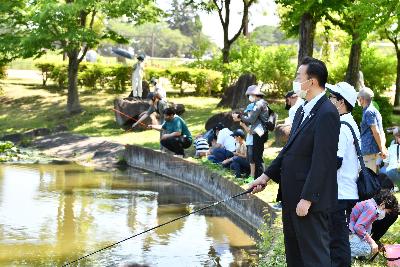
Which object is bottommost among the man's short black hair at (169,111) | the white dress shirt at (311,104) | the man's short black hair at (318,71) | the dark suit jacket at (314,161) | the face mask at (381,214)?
the face mask at (381,214)

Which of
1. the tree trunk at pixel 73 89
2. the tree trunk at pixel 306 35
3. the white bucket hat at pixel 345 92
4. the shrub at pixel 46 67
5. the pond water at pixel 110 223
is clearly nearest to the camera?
the white bucket hat at pixel 345 92

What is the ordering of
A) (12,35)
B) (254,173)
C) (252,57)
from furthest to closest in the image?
(252,57) < (12,35) < (254,173)

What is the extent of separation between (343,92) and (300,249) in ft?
5.07

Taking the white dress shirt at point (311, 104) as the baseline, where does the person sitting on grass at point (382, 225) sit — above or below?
below

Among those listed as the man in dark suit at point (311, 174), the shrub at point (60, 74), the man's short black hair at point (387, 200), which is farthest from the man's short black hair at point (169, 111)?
the shrub at point (60, 74)

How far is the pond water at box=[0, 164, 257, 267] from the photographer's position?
8852 mm

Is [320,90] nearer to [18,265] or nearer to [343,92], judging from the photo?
[343,92]

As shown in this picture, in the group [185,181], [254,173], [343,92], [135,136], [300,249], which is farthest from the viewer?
[135,136]

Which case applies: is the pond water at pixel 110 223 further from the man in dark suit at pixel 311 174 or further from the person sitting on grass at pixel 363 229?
the man in dark suit at pixel 311 174

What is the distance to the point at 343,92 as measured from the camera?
242 inches

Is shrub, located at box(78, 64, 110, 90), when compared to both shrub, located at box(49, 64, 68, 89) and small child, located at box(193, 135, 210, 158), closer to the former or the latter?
shrub, located at box(49, 64, 68, 89)

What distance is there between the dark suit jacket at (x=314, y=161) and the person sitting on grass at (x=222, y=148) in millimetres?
8481

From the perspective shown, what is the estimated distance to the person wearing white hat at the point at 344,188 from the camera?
579 cm

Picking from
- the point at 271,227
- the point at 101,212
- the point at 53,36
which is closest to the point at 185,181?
the point at 101,212
